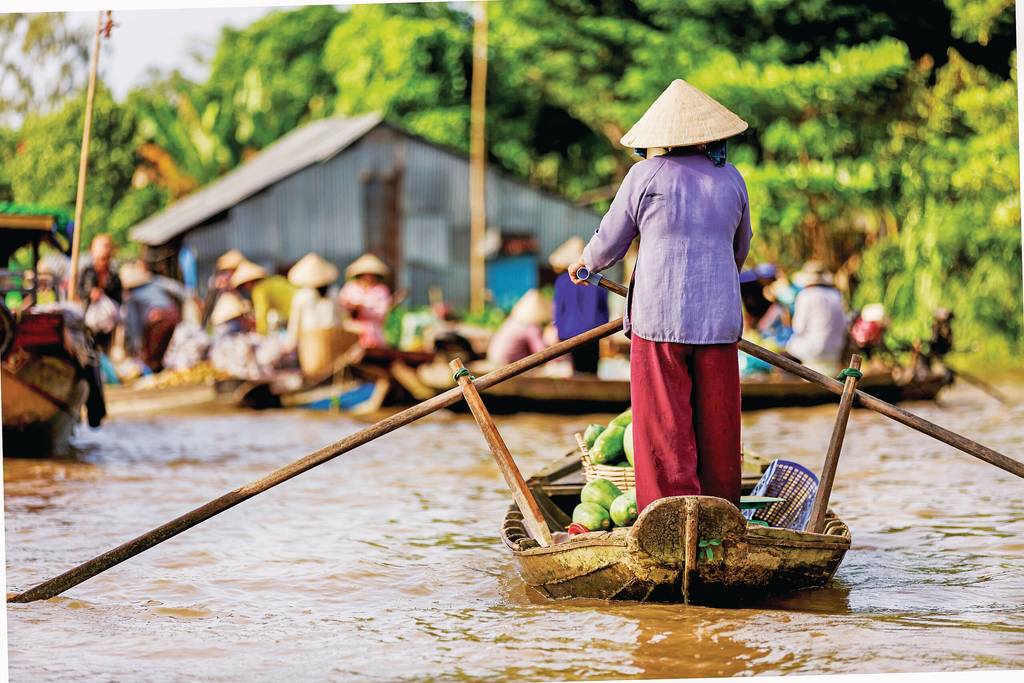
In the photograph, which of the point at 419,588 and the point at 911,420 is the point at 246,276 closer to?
the point at 419,588

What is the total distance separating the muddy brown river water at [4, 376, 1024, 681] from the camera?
3881mm

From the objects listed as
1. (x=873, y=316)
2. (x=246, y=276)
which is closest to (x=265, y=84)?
(x=246, y=276)

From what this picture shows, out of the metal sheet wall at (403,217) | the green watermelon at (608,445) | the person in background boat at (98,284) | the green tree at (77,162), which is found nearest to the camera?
the green watermelon at (608,445)

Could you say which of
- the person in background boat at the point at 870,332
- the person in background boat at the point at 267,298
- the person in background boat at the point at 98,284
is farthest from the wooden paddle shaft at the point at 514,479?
the person in background boat at the point at 267,298

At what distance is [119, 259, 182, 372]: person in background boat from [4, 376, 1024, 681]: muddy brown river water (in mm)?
4442

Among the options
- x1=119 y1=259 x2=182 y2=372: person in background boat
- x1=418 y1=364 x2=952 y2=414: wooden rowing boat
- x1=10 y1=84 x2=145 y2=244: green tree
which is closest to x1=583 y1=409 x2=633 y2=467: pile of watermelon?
x1=418 y1=364 x2=952 y2=414: wooden rowing boat

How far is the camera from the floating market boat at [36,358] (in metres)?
7.89

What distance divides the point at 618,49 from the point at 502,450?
15.3 meters

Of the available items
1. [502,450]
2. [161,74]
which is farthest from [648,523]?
[161,74]

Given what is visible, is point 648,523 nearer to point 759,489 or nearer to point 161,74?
point 759,489

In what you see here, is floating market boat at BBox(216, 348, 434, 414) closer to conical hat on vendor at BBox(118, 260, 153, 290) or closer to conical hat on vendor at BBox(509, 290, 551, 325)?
conical hat on vendor at BBox(509, 290, 551, 325)

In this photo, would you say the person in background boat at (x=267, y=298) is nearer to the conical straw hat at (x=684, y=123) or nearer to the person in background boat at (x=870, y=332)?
the person in background boat at (x=870, y=332)

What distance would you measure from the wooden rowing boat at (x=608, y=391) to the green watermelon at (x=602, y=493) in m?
5.57

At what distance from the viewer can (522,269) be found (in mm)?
20609
